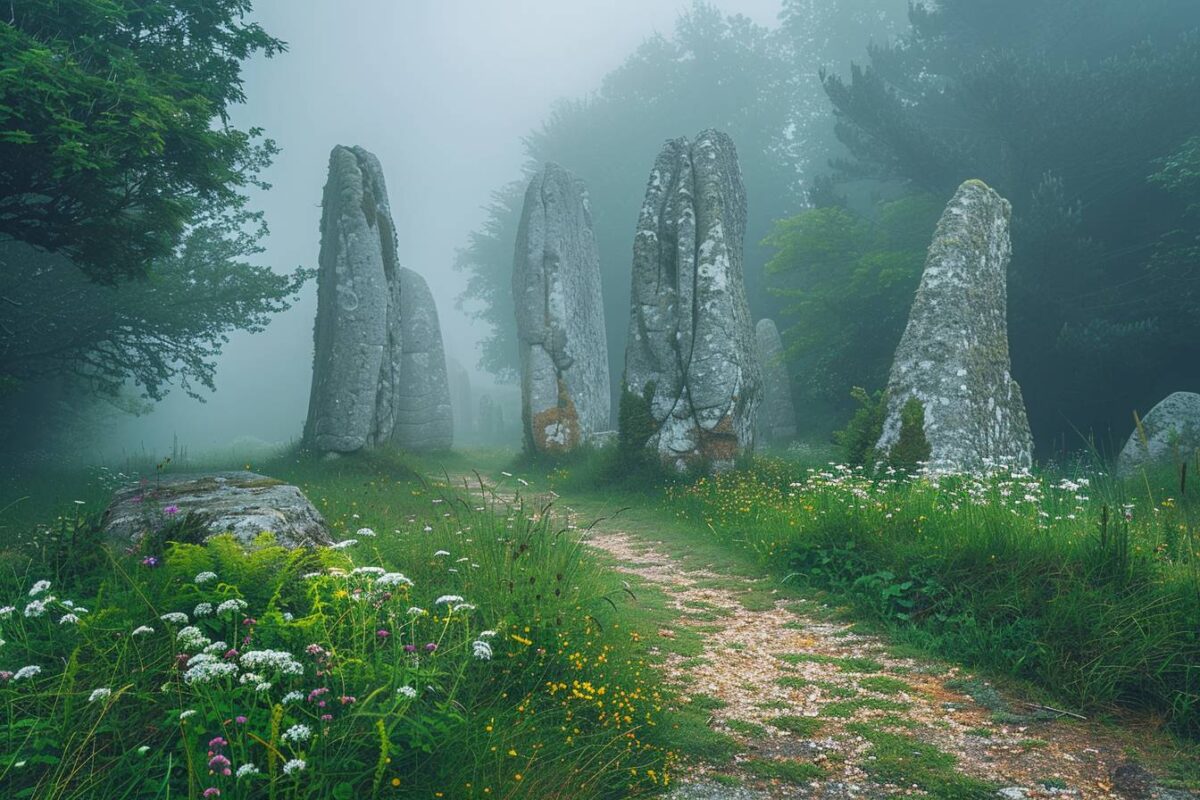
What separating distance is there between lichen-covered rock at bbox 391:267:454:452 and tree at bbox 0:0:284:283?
11.9 m

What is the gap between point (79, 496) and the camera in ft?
31.9

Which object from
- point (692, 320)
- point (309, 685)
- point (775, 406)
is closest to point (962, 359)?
point (692, 320)

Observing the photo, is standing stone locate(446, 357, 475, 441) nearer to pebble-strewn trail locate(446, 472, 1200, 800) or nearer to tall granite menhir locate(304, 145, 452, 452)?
tall granite menhir locate(304, 145, 452, 452)

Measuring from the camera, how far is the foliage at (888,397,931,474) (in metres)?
9.27

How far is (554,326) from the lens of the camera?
1842cm

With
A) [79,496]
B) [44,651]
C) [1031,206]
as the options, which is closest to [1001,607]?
[44,651]

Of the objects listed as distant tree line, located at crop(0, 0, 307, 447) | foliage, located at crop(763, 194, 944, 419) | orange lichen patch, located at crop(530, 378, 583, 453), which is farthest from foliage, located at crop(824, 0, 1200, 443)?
distant tree line, located at crop(0, 0, 307, 447)

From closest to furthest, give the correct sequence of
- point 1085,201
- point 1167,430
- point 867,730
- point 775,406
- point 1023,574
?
1. point 867,730
2. point 1023,574
3. point 1167,430
4. point 1085,201
5. point 775,406

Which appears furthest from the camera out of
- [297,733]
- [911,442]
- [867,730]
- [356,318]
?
[356,318]

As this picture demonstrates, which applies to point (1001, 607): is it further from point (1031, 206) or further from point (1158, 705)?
point (1031, 206)

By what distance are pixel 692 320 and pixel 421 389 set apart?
1178 cm

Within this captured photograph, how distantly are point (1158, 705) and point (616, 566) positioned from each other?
4627 mm

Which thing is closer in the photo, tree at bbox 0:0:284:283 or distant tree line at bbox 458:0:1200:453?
tree at bbox 0:0:284:283

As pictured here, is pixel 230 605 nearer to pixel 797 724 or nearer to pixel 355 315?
pixel 797 724
